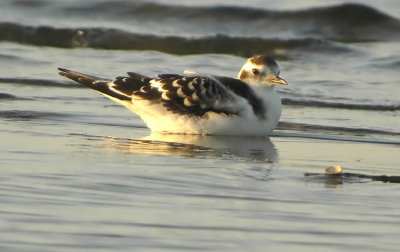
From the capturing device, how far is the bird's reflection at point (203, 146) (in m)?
8.18

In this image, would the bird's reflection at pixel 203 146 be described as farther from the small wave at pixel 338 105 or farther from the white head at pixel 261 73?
the small wave at pixel 338 105

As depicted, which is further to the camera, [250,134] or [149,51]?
[149,51]

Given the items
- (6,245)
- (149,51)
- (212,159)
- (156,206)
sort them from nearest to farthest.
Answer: (6,245) < (156,206) < (212,159) < (149,51)

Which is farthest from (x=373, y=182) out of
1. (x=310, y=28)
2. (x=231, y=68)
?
(x=310, y=28)

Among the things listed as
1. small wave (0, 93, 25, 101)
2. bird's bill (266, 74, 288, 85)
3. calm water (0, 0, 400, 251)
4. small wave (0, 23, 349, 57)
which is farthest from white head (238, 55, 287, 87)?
small wave (0, 23, 349, 57)

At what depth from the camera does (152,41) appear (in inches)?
653

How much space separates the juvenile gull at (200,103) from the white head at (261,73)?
0.13 ft

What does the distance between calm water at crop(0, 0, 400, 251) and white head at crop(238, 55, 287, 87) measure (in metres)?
0.52

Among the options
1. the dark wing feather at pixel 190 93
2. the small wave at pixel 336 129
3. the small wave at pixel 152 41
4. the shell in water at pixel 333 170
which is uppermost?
the small wave at pixel 152 41

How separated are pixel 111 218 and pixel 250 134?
12.3 ft

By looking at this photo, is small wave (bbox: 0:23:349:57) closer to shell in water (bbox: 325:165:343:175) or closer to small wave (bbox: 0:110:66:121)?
small wave (bbox: 0:110:66:121)

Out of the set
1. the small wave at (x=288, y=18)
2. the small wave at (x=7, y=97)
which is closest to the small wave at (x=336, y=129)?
the small wave at (x=7, y=97)

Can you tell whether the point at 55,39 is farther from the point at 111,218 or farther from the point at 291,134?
the point at 111,218

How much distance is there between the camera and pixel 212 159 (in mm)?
7879
